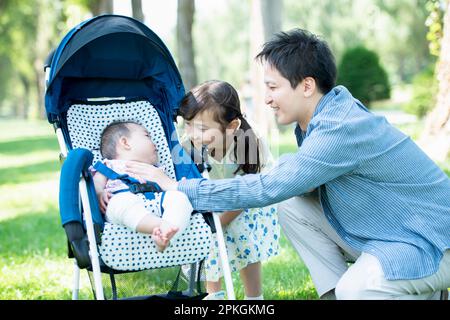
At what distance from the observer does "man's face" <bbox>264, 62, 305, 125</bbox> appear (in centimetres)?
313

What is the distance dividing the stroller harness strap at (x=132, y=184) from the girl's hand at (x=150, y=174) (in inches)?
1.5

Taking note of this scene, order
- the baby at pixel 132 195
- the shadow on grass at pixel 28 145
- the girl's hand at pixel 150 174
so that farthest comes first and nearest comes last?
the shadow on grass at pixel 28 145, the girl's hand at pixel 150 174, the baby at pixel 132 195

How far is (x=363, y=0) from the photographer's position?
2975 centimetres

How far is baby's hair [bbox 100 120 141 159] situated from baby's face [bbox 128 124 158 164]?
38 millimetres

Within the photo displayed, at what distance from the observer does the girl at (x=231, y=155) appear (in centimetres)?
362

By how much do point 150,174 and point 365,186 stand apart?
100cm

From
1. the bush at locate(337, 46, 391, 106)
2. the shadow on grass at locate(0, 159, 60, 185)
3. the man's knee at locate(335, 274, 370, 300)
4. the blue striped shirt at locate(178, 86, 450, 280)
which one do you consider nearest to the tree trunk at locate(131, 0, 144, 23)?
the shadow on grass at locate(0, 159, 60, 185)

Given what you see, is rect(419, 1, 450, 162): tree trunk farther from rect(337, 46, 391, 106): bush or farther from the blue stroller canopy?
rect(337, 46, 391, 106): bush

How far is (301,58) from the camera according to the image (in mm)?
3107

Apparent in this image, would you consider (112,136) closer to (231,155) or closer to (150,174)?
(150,174)

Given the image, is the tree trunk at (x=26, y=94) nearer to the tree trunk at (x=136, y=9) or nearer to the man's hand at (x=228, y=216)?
the tree trunk at (x=136, y=9)

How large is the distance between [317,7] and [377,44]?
12.8 ft

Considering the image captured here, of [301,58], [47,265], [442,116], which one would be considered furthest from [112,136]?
[442,116]

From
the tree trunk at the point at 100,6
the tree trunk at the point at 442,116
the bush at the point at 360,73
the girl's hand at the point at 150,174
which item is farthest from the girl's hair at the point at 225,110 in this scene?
the bush at the point at 360,73
